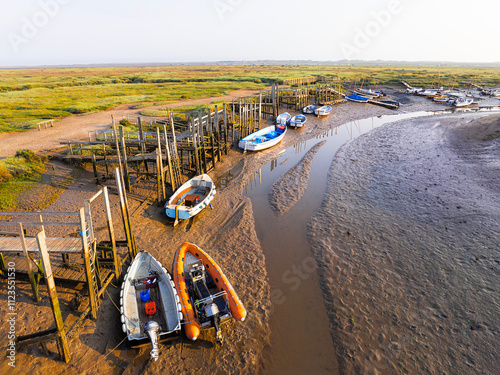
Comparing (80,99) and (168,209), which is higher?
(80,99)

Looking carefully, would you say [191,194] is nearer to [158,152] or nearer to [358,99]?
[158,152]

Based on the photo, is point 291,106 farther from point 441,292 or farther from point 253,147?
point 441,292

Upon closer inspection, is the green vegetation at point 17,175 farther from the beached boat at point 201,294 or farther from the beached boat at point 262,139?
the beached boat at point 262,139

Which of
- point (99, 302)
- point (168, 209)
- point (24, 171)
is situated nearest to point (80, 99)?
point (24, 171)

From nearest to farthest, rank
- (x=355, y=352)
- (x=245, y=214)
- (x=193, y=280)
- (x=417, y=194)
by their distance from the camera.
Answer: (x=355, y=352), (x=193, y=280), (x=245, y=214), (x=417, y=194)

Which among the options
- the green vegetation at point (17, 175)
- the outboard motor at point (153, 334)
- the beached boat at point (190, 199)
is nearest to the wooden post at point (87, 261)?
the outboard motor at point (153, 334)

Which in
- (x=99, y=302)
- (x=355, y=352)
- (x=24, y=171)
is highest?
(x=24, y=171)

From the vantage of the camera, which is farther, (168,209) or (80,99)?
(80,99)

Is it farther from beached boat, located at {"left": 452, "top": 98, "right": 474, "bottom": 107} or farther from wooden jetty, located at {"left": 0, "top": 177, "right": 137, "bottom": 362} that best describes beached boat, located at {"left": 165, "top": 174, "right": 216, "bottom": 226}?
beached boat, located at {"left": 452, "top": 98, "right": 474, "bottom": 107}
